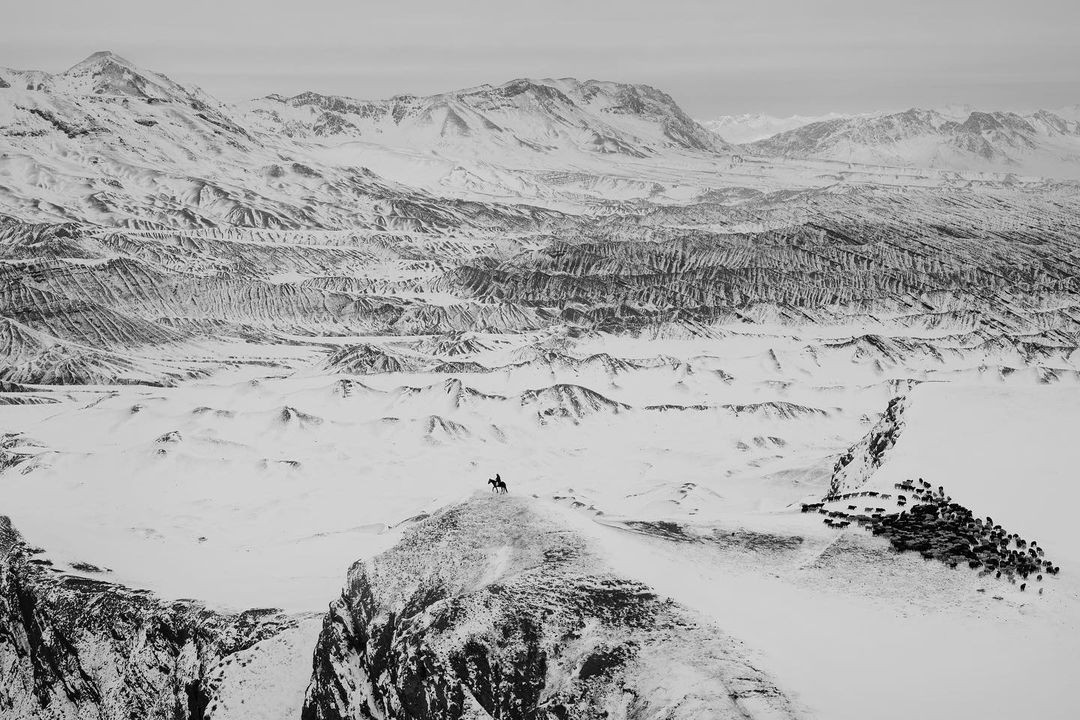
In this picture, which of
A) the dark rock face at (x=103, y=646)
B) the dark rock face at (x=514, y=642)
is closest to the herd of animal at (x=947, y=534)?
the dark rock face at (x=514, y=642)

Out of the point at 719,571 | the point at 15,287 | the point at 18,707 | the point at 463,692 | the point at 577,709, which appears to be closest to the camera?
the point at 577,709

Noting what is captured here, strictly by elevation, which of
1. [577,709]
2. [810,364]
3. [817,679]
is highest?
[817,679]

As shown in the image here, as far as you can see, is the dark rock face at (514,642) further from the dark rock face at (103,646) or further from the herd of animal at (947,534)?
the herd of animal at (947,534)

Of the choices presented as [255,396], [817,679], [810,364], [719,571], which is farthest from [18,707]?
[810,364]

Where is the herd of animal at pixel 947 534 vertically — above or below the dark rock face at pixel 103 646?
above

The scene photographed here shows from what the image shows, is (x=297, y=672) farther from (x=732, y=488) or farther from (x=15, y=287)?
(x=15, y=287)

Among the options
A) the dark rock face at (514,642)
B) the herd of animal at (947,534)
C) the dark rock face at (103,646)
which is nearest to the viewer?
the dark rock face at (514,642)

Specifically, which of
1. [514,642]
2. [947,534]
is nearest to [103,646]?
[514,642]
